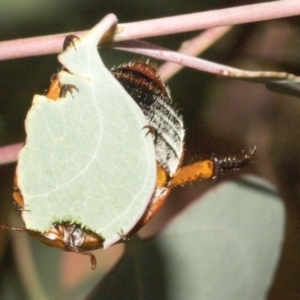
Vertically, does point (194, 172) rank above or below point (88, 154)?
below

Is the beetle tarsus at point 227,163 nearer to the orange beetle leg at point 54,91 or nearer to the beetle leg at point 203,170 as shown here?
the beetle leg at point 203,170

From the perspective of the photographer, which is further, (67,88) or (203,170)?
(203,170)

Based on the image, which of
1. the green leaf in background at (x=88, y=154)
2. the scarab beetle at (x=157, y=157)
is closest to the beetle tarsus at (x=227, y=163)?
the scarab beetle at (x=157, y=157)

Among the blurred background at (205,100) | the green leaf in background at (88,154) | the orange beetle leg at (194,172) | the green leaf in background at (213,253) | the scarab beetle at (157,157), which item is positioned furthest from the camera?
the blurred background at (205,100)

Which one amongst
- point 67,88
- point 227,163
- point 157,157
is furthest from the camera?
point 227,163

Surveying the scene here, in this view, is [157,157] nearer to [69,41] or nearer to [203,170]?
[203,170]

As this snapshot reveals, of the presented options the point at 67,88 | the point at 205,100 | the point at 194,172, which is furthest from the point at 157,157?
the point at 205,100

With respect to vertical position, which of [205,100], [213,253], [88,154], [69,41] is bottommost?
[213,253]
